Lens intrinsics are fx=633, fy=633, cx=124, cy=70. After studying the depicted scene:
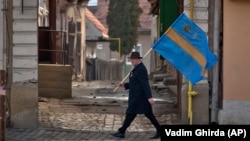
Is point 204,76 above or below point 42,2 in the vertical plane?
below

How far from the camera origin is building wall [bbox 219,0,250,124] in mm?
11930

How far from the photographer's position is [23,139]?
443 inches

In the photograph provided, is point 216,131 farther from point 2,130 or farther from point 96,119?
point 96,119

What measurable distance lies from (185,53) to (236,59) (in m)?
1.40

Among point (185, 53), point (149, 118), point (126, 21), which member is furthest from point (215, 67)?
point (126, 21)

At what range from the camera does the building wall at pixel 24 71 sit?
40.1 feet

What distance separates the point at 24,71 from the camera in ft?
40.2

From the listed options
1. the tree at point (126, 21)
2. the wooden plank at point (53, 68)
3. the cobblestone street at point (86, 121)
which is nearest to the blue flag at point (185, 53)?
the cobblestone street at point (86, 121)

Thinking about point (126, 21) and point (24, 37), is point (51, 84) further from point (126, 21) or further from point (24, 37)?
point (126, 21)

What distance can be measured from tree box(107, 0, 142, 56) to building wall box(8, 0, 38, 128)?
123 ft

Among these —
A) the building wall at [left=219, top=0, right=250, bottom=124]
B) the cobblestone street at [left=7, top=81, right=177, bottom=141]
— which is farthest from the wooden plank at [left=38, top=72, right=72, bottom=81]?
the building wall at [left=219, top=0, right=250, bottom=124]

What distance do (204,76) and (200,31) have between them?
1.16 metres

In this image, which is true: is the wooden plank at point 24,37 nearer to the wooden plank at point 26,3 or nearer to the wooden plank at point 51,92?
the wooden plank at point 26,3

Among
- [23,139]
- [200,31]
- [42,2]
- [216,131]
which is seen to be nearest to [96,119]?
[23,139]
